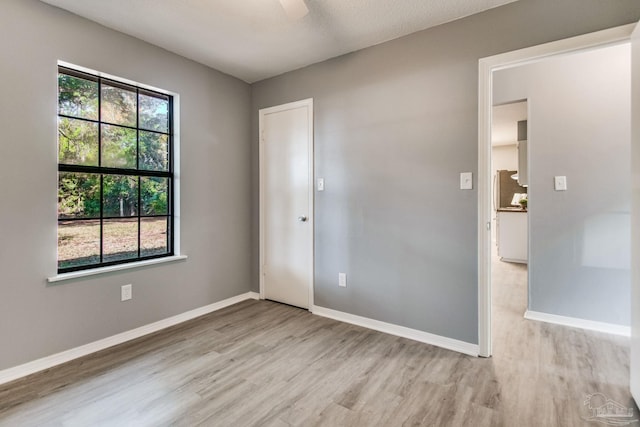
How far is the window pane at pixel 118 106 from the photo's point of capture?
8.09 feet

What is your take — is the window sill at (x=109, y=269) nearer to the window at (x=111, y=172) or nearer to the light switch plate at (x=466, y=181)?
the window at (x=111, y=172)

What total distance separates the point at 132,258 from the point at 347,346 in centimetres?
193

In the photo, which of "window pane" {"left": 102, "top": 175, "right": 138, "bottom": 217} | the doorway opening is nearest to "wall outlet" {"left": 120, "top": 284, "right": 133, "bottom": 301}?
"window pane" {"left": 102, "top": 175, "right": 138, "bottom": 217}

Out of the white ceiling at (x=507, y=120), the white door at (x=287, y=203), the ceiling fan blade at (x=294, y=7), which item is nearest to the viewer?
the ceiling fan blade at (x=294, y=7)

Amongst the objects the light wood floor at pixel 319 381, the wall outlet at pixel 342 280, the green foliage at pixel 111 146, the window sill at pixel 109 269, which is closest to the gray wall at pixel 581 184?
the light wood floor at pixel 319 381

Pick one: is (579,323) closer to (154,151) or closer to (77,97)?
(154,151)

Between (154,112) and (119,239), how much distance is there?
1150 mm

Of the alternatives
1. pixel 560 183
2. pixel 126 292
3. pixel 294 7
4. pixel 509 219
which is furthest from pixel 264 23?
pixel 509 219

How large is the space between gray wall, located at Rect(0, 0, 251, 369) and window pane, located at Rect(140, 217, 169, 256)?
170 millimetres

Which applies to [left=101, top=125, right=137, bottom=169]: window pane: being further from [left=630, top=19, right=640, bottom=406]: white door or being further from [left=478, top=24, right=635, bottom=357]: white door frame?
[left=630, top=19, right=640, bottom=406]: white door

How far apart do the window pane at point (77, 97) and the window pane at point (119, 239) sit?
821 millimetres

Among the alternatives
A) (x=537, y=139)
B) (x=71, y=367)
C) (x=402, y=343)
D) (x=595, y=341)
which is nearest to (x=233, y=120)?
(x=71, y=367)

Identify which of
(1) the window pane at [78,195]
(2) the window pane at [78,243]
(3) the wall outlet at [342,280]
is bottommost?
(3) the wall outlet at [342,280]

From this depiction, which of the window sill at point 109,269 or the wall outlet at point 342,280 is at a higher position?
the window sill at point 109,269
